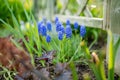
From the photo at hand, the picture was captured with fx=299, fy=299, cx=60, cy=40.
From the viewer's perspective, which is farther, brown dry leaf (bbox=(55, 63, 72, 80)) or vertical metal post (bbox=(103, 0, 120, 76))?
vertical metal post (bbox=(103, 0, 120, 76))

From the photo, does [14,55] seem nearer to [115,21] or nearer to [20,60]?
[20,60]

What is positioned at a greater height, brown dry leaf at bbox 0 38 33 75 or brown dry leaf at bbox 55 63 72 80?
brown dry leaf at bbox 0 38 33 75

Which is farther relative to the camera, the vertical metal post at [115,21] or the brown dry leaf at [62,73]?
the vertical metal post at [115,21]

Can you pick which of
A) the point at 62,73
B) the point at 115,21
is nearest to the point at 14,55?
the point at 62,73

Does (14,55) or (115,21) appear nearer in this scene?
(14,55)

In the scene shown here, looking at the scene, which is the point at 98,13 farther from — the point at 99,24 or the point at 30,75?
the point at 30,75

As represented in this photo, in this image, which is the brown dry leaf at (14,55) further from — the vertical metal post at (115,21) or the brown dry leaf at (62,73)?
the vertical metal post at (115,21)

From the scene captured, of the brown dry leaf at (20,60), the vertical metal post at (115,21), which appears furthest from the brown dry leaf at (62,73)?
the vertical metal post at (115,21)

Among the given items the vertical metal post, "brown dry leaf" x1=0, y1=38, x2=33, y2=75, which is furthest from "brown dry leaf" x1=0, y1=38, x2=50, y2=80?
the vertical metal post

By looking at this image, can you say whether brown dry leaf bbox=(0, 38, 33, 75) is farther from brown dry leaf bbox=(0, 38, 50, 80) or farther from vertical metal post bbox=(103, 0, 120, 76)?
vertical metal post bbox=(103, 0, 120, 76)

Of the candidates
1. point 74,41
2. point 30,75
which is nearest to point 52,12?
point 74,41

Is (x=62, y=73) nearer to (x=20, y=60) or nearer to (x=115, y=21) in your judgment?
(x=20, y=60)
